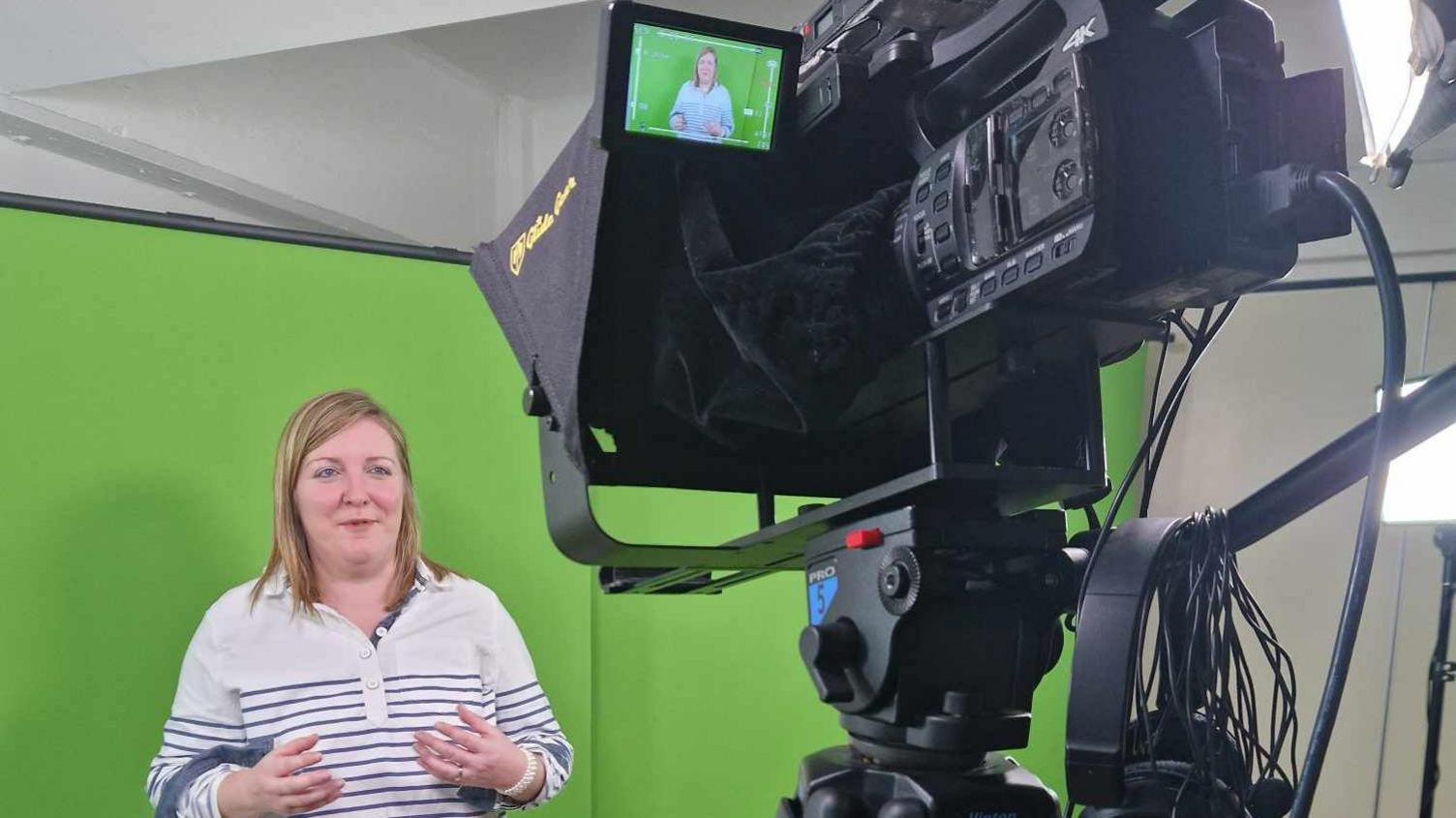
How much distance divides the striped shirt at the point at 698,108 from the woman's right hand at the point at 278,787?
1.12m

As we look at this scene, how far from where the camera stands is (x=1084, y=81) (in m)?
0.56

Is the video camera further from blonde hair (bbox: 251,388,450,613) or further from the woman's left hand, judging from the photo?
blonde hair (bbox: 251,388,450,613)

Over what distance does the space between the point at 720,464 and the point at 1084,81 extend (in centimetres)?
53

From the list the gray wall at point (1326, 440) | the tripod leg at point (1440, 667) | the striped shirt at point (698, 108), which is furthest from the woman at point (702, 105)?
the gray wall at point (1326, 440)

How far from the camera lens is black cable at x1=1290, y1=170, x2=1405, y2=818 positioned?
48 cm

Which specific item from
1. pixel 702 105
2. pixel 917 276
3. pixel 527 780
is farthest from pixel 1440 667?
pixel 702 105

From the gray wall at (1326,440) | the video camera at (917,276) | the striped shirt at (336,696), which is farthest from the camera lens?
the gray wall at (1326,440)

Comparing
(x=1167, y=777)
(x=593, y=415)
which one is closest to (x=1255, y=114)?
(x=1167, y=777)

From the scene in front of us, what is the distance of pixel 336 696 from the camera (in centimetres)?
155

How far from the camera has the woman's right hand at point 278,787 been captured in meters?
1.41

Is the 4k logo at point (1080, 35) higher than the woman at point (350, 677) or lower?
higher

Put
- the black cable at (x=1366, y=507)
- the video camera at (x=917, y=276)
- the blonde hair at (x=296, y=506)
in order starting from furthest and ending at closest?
the blonde hair at (x=296, y=506)
the video camera at (x=917, y=276)
the black cable at (x=1366, y=507)

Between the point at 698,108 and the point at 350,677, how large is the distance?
3.82 feet

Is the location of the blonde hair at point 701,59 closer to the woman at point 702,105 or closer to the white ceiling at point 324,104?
the woman at point 702,105
